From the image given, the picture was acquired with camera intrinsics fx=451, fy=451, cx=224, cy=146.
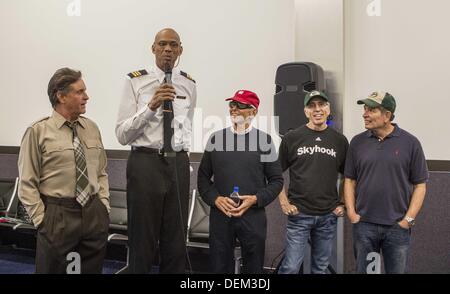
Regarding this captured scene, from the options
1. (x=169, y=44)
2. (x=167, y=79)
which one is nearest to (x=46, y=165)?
(x=167, y=79)

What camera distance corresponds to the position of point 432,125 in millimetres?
3836

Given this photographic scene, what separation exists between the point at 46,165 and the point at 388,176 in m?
1.96

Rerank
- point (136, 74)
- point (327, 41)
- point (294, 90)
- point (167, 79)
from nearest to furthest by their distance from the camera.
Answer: point (167, 79) < point (136, 74) < point (294, 90) < point (327, 41)

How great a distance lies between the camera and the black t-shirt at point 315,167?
295cm

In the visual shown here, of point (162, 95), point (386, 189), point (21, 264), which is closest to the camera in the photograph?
point (162, 95)

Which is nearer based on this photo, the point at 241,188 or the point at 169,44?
the point at 169,44

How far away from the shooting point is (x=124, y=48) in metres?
4.93

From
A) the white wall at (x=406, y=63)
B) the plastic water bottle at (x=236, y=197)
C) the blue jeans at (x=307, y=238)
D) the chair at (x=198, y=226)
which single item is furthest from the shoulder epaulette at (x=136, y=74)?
the white wall at (x=406, y=63)

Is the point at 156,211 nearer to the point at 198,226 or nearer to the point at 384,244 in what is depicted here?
the point at 384,244

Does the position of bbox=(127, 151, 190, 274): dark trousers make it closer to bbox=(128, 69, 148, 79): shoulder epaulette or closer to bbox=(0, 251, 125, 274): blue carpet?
bbox=(128, 69, 148, 79): shoulder epaulette

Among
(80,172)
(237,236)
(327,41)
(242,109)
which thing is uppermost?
(327,41)

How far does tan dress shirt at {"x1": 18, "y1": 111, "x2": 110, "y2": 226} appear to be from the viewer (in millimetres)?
2312

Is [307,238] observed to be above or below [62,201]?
below

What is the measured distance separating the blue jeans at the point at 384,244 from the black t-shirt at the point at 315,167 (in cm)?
27
